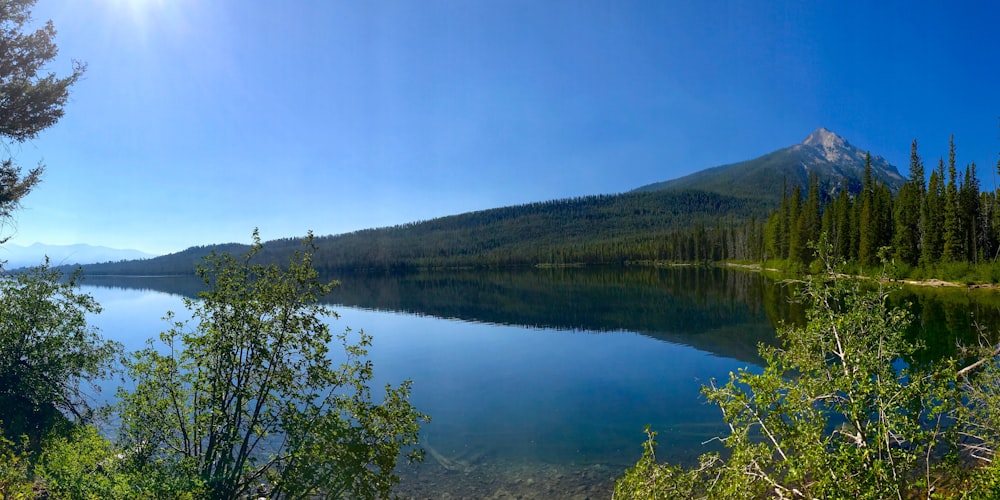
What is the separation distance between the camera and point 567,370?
31891 mm

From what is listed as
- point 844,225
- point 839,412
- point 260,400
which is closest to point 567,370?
point 260,400

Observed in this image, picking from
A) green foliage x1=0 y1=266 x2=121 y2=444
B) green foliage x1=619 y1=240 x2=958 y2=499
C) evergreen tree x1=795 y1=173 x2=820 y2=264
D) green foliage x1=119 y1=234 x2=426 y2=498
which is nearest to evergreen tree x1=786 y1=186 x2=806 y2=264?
evergreen tree x1=795 y1=173 x2=820 y2=264

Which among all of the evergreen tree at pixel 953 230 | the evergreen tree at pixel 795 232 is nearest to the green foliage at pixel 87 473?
the evergreen tree at pixel 953 230

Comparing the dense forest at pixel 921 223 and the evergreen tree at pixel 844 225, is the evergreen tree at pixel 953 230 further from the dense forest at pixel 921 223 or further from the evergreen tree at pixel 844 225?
the evergreen tree at pixel 844 225

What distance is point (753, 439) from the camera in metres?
18.2

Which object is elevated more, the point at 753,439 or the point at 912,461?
the point at 912,461

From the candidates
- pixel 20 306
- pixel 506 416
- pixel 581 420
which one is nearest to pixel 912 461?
Result: pixel 581 420

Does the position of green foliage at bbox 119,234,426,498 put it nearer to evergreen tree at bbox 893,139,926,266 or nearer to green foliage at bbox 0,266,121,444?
green foliage at bbox 0,266,121,444

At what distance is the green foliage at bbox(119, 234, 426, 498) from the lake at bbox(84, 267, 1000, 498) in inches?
233

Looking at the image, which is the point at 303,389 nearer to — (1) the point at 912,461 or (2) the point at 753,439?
(1) the point at 912,461

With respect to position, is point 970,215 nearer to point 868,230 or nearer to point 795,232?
point 868,230

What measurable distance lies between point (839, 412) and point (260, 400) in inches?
364

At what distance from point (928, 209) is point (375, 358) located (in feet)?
247

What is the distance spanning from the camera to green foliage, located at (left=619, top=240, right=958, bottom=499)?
5.29 meters
